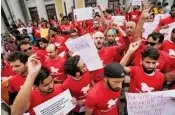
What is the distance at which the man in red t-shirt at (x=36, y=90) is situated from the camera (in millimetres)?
1562

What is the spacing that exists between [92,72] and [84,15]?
3.29 metres

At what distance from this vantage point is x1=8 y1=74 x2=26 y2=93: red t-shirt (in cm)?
252

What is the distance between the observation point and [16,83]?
8.35ft

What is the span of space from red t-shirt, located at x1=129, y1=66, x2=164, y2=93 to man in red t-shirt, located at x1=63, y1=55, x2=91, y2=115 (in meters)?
0.71

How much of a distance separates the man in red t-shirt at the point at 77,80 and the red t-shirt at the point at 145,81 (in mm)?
712

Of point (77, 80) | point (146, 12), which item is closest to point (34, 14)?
point (146, 12)

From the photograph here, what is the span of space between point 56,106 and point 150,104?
1.16 metres

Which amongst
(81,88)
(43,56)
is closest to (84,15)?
(43,56)

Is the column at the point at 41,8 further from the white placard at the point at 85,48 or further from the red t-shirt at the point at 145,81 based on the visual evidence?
the red t-shirt at the point at 145,81

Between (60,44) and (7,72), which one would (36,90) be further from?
(60,44)

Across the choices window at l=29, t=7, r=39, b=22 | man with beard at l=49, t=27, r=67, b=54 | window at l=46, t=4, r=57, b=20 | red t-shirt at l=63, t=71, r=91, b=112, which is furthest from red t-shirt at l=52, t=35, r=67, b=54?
window at l=29, t=7, r=39, b=22

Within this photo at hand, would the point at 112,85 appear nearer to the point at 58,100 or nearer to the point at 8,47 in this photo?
the point at 58,100

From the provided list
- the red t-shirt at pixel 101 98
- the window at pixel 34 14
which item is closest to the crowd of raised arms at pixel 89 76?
the red t-shirt at pixel 101 98

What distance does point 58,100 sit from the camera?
1941 millimetres
